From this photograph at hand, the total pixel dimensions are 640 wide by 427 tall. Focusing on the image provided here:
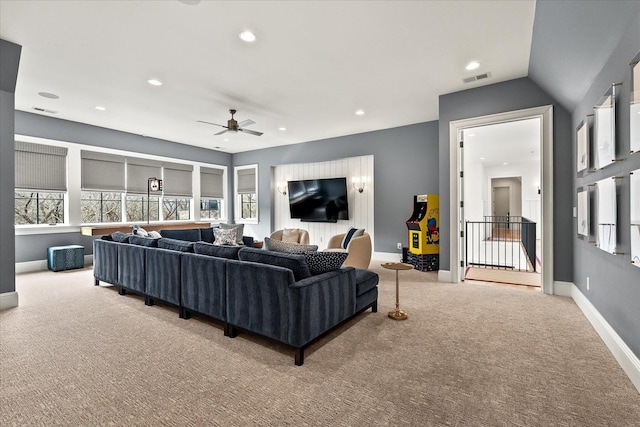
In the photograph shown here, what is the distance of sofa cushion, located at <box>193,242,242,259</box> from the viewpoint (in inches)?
116

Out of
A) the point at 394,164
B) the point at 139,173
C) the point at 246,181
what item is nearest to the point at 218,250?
the point at 394,164

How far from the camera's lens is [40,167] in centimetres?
568

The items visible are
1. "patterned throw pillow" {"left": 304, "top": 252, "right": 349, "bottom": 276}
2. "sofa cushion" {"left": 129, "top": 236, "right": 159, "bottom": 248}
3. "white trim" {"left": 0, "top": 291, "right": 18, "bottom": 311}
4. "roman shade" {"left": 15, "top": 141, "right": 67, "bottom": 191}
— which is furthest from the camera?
"roman shade" {"left": 15, "top": 141, "right": 67, "bottom": 191}

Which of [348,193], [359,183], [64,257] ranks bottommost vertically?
[64,257]

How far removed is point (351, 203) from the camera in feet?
24.1

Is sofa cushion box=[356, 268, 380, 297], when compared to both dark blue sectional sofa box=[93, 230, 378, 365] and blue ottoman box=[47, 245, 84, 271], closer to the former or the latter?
dark blue sectional sofa box=[93, 230, 378, 365]

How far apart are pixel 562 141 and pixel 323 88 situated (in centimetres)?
335

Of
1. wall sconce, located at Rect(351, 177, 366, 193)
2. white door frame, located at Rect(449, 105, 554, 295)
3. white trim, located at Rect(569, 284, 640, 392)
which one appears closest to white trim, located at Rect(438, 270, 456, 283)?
white door frame, located at Rect(449, 105, 554, 295)

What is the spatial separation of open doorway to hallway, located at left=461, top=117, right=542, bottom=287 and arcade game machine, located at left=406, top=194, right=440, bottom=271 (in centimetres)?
55

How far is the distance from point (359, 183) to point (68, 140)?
6248mm

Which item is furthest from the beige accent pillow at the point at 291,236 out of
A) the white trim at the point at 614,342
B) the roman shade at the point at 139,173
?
the white trim at the point at 614,342

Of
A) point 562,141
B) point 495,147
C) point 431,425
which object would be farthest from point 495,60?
point 495,147

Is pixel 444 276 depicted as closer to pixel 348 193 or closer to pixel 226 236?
pixel 348 193

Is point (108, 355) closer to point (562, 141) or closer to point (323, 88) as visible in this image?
point (323, 88)
